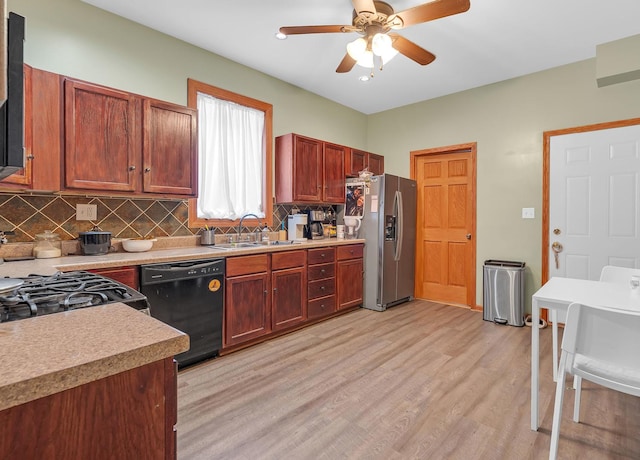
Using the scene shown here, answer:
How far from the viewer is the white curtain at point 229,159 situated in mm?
3428

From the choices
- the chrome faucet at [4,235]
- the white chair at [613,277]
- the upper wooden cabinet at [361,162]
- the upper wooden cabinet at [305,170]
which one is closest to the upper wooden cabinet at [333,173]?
the upper wooden cabinet at [305,170]

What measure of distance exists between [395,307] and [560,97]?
303cm

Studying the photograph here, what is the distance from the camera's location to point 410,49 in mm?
2662

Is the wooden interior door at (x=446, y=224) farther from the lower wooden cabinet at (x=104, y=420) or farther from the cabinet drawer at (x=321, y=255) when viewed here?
the lower wooden cabinet at (x=104, y=420)

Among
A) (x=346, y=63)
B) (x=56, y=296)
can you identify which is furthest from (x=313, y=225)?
(x=56, y=296)

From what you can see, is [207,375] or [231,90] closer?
[207,375]

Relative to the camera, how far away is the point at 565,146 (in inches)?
145

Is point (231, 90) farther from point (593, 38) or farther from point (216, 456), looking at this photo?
point (593, 38)

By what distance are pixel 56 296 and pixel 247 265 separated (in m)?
1.96

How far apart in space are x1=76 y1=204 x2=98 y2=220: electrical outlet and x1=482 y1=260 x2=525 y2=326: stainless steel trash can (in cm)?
394

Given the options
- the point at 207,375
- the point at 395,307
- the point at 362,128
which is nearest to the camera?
the point at 207,375

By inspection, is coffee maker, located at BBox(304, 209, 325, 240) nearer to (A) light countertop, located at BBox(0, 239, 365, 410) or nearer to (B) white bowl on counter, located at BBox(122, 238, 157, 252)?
(B) white bowl on counter, located at BBox(122, 238, 157, 252)

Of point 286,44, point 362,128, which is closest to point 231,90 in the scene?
point 286,44

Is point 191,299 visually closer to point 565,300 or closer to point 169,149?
point 169,149
